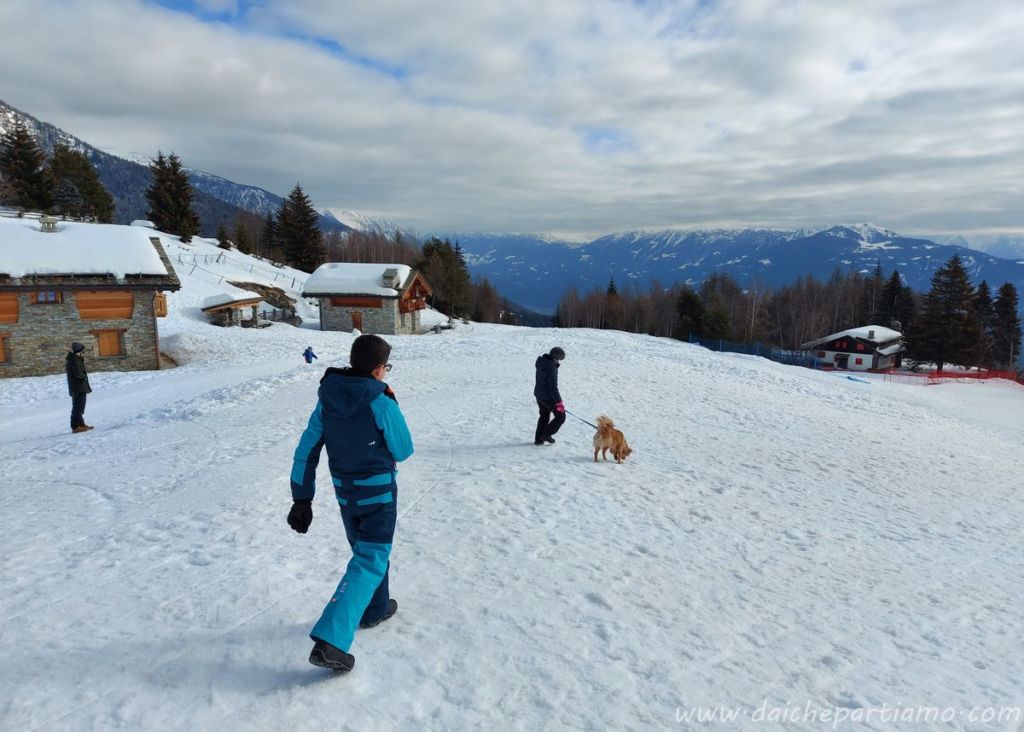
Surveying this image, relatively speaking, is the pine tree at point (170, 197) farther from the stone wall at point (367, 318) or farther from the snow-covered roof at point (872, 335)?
the snow-covered roof at point (872, 335)

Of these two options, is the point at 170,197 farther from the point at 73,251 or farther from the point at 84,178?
the point at 73,251

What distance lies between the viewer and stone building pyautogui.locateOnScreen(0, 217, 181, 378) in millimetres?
24688

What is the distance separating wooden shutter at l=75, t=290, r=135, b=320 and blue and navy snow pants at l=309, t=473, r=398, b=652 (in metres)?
28.5

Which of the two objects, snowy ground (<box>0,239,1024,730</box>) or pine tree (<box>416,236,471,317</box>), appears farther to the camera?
pine tree (<box>416,236,471,317</box>)

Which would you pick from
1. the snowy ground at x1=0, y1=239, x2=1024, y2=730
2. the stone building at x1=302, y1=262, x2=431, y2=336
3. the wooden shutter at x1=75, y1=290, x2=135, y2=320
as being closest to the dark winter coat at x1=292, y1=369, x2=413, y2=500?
the snowy ground at x1=0, y1=239, x2=1024, y2=730

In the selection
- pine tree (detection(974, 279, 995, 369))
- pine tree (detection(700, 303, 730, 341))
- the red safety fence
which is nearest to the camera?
the red safety fence

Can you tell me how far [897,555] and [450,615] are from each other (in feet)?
21.1

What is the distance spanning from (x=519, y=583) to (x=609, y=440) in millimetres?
5134

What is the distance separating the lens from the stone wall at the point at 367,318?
4231 centimetres

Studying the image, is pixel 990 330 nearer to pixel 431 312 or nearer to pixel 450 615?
pixel 431 312

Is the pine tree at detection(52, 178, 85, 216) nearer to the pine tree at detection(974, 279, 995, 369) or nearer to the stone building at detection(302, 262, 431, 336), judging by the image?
the stone building at detection(302, 262, 431, 336)

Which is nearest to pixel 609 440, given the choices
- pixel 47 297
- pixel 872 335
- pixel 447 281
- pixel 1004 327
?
pixel 47 297

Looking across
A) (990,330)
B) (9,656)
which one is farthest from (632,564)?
(990,330)

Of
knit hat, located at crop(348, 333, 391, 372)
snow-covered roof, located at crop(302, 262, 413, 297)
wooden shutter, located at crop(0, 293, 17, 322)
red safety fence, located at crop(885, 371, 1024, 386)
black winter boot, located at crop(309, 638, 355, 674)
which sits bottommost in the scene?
red safety fence, located at crop(885, 371, 1024, 386)
